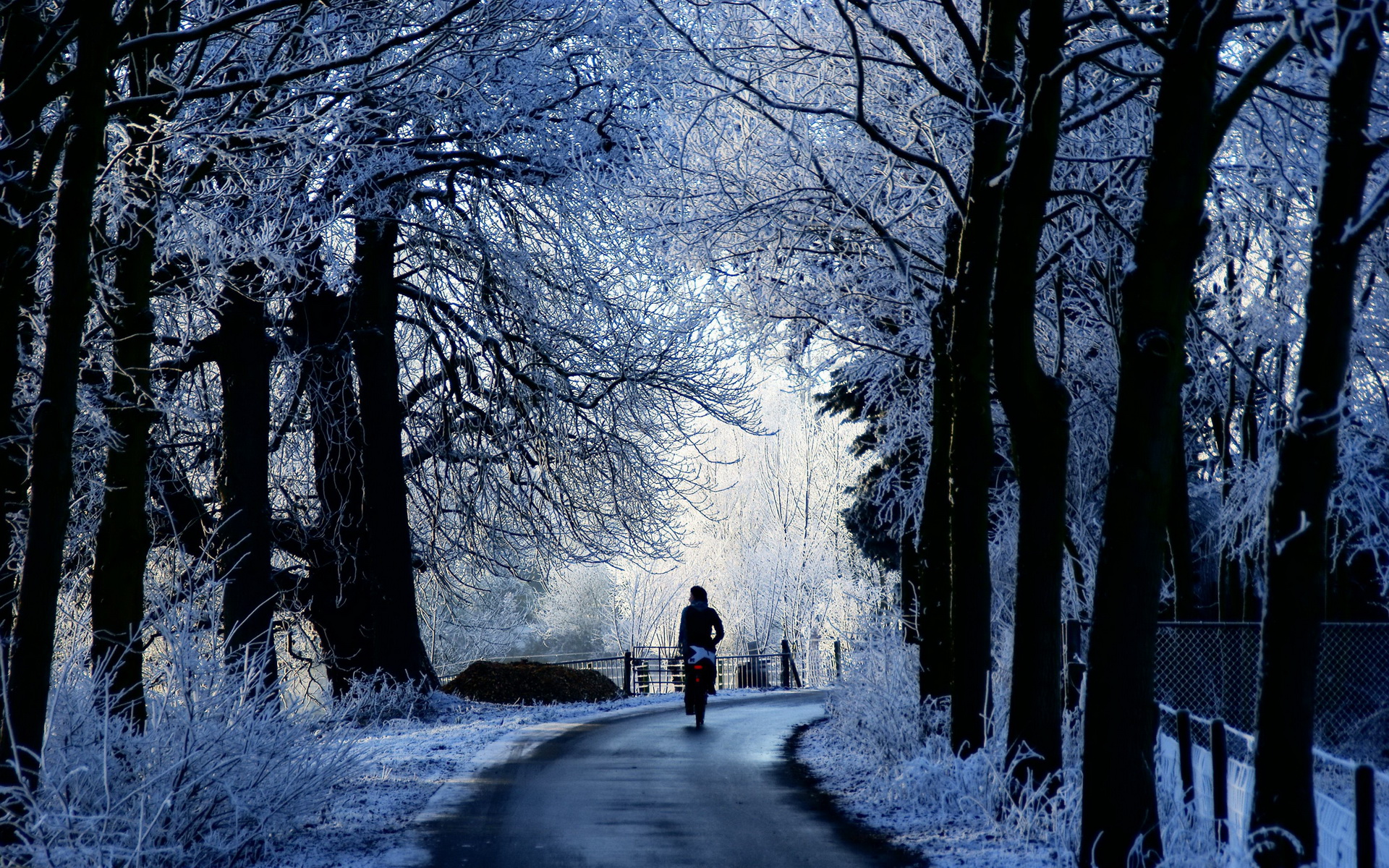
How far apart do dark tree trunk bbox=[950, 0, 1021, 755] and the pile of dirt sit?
10.4 m

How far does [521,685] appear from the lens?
1945 centimetres

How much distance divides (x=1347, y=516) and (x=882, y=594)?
253 inches

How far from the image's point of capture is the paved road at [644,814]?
695 cm

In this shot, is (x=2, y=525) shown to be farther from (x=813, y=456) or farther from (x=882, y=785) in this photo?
(x=813, y=456)

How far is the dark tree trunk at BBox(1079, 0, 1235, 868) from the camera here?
229 inches

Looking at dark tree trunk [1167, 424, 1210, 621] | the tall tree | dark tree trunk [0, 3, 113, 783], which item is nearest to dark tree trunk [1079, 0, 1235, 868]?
the tall tree

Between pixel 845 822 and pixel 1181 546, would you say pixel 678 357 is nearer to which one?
pixel 1181 546

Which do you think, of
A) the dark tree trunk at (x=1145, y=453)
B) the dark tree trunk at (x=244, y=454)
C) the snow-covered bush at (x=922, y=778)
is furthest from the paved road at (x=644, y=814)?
the dark tree trunk at (x=244, y=454)

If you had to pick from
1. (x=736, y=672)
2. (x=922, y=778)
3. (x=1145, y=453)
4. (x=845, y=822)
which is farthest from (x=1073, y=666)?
(x=736, y=672)

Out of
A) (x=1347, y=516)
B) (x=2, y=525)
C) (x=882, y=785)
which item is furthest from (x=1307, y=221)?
(x=2, y=525)

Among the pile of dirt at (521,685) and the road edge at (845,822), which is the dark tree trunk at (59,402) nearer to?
the road edge at (845,822)

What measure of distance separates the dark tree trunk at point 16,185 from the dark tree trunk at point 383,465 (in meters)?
7.28

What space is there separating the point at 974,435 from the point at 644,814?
12.6 ft

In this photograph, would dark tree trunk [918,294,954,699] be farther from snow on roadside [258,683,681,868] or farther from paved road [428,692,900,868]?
snow on roadside [258,683,681,868]
